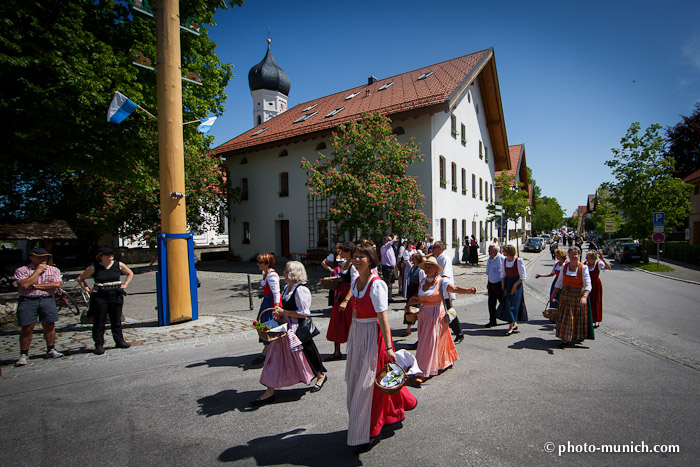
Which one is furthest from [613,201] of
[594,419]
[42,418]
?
[42,418]

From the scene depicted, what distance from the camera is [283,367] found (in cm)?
423

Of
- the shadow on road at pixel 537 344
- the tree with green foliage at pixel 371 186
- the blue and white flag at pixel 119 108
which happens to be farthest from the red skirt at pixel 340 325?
the tree with green foliage at pixel 371 186

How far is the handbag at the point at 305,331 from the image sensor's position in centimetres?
426

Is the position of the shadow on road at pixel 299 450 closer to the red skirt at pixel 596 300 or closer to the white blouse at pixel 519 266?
the white blouse at pixel 519 266

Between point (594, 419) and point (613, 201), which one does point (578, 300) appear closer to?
point (594, 419)

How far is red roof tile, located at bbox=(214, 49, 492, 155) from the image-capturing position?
17.7 meters

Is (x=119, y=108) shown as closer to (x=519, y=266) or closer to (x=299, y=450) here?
(x=299, y=450)

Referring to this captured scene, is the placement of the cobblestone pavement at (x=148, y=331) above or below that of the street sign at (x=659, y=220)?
below

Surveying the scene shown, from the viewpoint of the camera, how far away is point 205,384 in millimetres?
4785

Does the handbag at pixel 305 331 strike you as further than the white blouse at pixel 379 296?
Yes

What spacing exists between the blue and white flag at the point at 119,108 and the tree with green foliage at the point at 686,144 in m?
41.3

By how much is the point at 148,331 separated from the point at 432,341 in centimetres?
600

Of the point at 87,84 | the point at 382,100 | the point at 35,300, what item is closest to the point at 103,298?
the point at 35,300

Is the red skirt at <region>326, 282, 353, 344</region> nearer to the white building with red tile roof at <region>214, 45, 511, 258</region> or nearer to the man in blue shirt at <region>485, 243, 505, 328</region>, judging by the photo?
the man in blue shirt at <region>485, 243, 505, 328</region>
